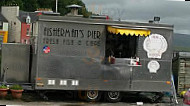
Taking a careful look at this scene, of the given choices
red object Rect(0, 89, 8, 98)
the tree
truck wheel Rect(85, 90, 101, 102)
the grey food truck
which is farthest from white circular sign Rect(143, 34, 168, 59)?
the tree

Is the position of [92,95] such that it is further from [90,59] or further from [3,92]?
[3,92]

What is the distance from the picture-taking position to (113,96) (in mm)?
14188

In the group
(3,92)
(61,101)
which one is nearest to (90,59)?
(61,101)

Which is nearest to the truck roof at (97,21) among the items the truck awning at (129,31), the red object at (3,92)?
the truck awning at (129,31)

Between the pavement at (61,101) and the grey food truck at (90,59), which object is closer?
the pavement at (61,101)

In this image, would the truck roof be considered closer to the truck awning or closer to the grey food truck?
the grey food truck

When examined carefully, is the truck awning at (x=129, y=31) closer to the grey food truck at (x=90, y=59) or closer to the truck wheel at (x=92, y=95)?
the grey food truck at (x=90, y=59)

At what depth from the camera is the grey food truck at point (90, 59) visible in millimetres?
13227

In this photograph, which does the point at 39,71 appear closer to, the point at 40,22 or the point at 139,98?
the point at 40,22

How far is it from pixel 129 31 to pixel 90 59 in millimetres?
1978

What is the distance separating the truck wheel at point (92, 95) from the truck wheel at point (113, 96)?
39 cm

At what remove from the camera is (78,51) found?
1350cm

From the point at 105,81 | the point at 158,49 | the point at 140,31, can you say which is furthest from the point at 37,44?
the point at 158,49

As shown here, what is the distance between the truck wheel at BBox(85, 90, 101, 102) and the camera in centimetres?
1387
